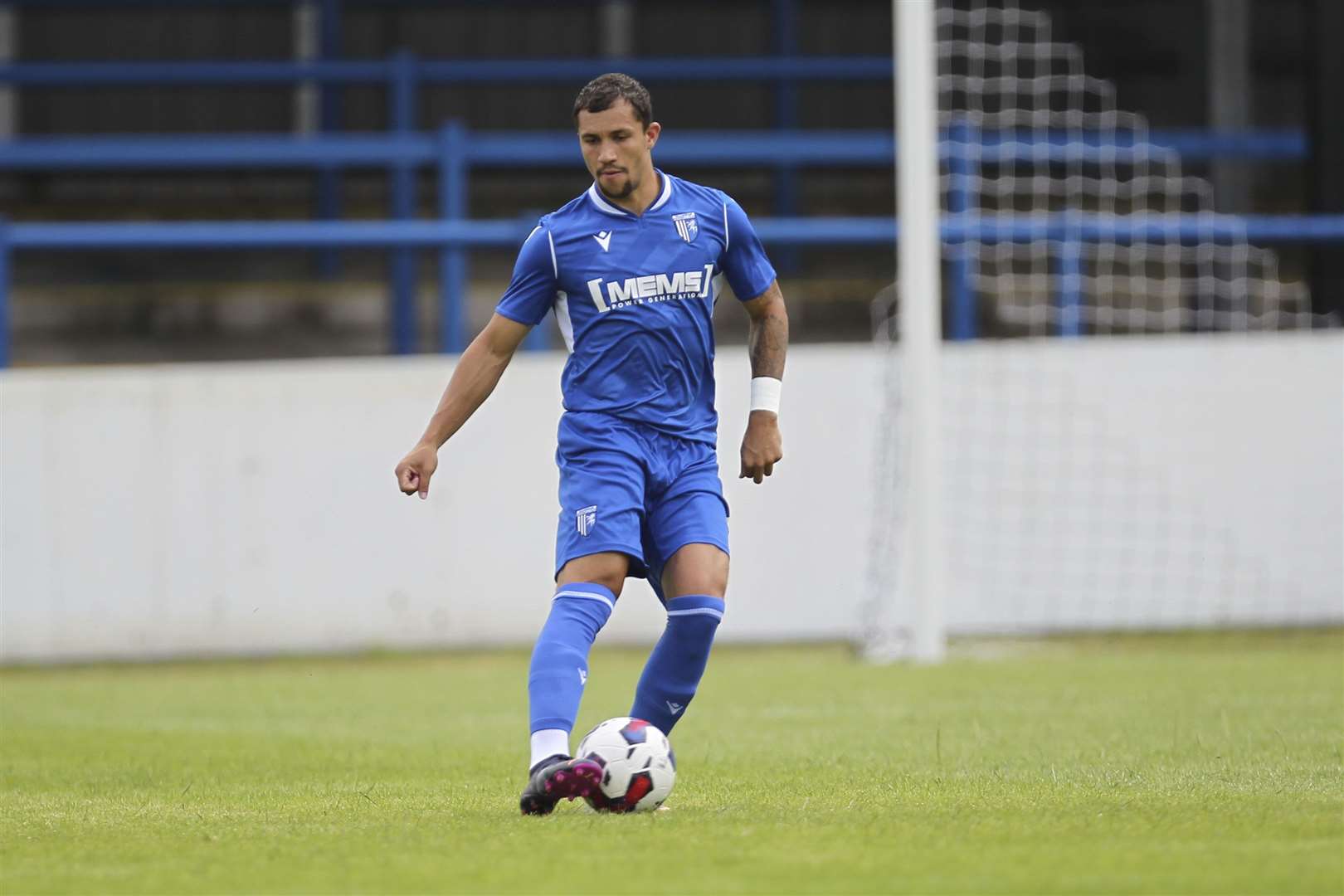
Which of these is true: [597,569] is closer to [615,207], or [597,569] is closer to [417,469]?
[417,469]

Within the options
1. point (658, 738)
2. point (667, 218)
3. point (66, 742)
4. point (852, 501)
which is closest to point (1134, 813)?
point (658, 738)

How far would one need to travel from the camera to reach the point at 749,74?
21.0m

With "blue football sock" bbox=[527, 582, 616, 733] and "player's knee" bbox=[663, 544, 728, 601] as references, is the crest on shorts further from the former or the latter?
"player's knee" bbox=[663, 544, 728, 601]

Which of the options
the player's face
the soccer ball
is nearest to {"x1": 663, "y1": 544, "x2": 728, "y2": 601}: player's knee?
the soccer ball

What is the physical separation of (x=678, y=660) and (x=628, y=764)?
0.52m

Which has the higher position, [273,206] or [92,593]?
[273,206]

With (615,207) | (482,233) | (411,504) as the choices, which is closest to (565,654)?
(615,207)

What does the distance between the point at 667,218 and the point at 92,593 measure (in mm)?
8661

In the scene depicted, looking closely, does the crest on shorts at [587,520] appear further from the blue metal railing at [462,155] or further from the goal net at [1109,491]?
the blue metal railing at [462,155]

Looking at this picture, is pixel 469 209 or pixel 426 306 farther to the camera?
pixel 469 209

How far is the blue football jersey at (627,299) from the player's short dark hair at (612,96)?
266 mm

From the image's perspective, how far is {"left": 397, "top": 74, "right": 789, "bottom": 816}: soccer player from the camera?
212 inches

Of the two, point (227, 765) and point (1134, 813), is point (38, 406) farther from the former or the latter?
point (1134, 813)

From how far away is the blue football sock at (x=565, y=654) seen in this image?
5.14 metres
